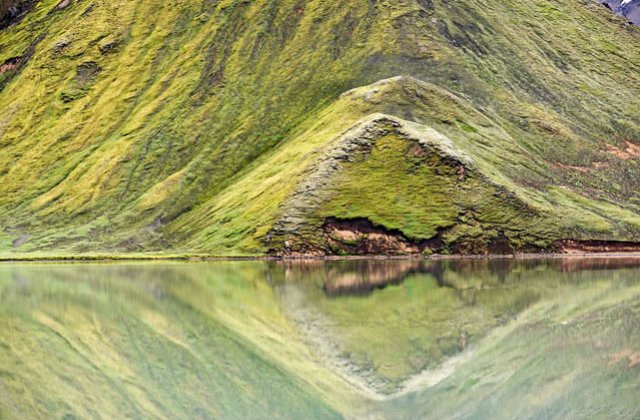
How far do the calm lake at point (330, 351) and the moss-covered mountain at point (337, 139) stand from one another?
51988mm

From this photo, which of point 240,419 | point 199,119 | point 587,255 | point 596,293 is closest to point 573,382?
point 240,419

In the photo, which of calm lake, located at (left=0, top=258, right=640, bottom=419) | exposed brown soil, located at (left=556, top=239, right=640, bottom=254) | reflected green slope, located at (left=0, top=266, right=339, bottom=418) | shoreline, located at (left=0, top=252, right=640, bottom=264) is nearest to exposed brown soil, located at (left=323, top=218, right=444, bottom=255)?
shoreline, located at (left=0, top=252, right=640, bottom=264)

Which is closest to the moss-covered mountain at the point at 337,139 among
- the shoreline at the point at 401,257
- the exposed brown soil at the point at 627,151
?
the exposed brown soil at the point at 627,151

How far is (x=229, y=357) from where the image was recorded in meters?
35.7

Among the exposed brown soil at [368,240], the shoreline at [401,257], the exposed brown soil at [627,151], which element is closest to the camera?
the shoreline at [401,257]

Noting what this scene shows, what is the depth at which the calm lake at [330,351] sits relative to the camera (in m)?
27.6

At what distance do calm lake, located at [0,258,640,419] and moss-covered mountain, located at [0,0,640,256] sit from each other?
52.0 meters

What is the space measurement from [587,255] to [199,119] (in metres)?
77.8

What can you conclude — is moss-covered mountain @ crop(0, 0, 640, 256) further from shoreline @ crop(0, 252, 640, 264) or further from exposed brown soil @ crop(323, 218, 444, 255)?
shoreline @ crop(0, 252, 640, 264)

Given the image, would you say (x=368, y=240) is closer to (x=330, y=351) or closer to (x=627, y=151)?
(x=627, y=151)

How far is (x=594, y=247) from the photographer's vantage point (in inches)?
4675

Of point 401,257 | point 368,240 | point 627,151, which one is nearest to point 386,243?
point 368,240

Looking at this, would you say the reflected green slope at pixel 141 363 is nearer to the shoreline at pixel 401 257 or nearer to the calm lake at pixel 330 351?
the calm lake at pixel 330 351

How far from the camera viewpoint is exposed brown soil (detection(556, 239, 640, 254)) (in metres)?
117
